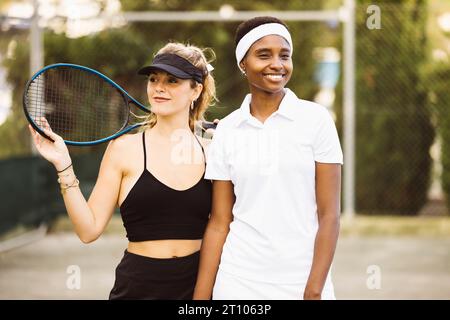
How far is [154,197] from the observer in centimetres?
272

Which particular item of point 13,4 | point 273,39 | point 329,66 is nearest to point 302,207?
point 273,39

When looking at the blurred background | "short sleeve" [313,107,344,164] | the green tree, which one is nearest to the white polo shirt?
"short sleeve" [313,107,344,164]

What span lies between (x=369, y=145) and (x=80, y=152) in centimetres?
345

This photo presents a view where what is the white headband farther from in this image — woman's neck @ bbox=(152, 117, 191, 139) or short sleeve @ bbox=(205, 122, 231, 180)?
woman's neck @ bbox=(152, 117, 191, 139)

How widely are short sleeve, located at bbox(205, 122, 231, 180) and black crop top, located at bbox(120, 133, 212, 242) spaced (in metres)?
0.17

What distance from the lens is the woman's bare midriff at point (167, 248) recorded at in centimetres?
273

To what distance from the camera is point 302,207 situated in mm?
2422

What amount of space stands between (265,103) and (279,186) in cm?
30

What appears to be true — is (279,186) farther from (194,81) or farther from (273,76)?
(194,81)

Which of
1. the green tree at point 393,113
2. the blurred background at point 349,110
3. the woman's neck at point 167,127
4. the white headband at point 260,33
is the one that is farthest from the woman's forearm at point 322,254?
the green tree at point 393,113

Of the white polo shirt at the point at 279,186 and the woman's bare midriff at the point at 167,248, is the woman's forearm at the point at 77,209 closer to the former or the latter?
the woman's bare midriff at the point at 167,248

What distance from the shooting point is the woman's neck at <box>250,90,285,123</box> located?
2525 mm
